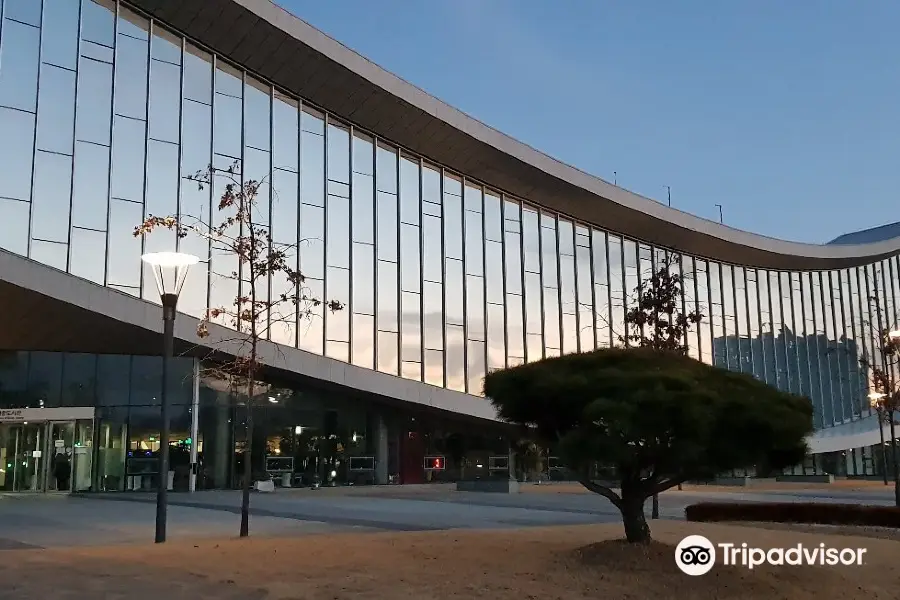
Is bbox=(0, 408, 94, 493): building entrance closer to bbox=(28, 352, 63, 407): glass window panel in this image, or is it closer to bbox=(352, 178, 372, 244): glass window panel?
bbox=(28, 352, 63, 407): glass window panel

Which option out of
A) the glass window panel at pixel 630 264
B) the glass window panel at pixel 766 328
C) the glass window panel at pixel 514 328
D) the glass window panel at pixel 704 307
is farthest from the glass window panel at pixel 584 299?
the glass window panel at pixel 766 328

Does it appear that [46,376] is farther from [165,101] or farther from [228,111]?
[228,111]

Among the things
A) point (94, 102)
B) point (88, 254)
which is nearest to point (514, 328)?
point (88, 254)

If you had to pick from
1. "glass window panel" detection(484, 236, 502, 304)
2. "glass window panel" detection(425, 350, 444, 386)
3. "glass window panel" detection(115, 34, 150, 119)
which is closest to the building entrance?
"glass window panel" detection(115, 34, 150, 119)

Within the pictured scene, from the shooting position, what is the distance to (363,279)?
122ft

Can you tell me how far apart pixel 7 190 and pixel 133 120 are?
5071 mm

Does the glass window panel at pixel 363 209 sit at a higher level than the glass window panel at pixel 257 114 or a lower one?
lower

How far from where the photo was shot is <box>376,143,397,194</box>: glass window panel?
128 feet

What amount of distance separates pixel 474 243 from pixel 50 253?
19729 millimetres

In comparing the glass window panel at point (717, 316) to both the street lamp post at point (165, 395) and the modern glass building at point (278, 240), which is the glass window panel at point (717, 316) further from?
the street lamp post at point (165, 395)

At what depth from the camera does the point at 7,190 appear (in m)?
27.8

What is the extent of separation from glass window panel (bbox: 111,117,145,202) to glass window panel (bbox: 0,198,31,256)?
10.0 feet

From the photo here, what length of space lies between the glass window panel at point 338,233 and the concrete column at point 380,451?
28.4ft

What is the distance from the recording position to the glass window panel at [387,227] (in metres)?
Answer: 38.2
